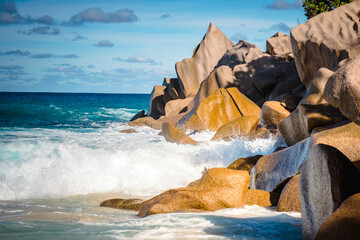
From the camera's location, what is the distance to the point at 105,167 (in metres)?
11.1

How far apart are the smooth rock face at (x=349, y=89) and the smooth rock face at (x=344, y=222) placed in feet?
2.70

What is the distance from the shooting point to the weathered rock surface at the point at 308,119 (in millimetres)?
7558

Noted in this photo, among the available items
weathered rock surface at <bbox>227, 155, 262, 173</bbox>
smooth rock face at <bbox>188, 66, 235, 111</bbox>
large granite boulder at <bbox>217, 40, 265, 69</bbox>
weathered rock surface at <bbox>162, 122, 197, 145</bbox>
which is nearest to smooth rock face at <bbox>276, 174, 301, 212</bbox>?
weathered rock surface at <bbox>227, 155, 262, 173</bbox>

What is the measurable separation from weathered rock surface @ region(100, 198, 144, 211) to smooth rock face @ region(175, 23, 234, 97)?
1969 centimetres

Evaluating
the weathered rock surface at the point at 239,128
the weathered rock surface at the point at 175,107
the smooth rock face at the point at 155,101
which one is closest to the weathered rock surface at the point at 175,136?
the weathered rock surface at the point at 239,128

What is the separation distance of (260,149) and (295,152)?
4.93m

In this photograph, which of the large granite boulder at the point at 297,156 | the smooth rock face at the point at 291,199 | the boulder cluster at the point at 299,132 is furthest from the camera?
the smooth rock face at the point at 291,199

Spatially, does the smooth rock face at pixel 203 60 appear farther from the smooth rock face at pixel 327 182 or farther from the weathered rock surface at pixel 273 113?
the smooth rock face at pixel 327 182

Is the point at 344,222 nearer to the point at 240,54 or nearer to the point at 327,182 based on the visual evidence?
the point at 327,182

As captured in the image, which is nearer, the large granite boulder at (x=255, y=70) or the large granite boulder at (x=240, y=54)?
the large granite boulder at (x=255, y=70)

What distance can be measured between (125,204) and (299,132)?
3860mm

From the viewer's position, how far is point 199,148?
12938 mm

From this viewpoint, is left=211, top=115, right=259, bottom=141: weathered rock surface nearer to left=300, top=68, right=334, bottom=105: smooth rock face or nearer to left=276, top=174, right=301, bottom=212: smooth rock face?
left=300, top=68, right=334, bottom=105: smooth rock face

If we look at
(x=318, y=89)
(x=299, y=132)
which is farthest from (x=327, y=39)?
(x=299, y=132)
